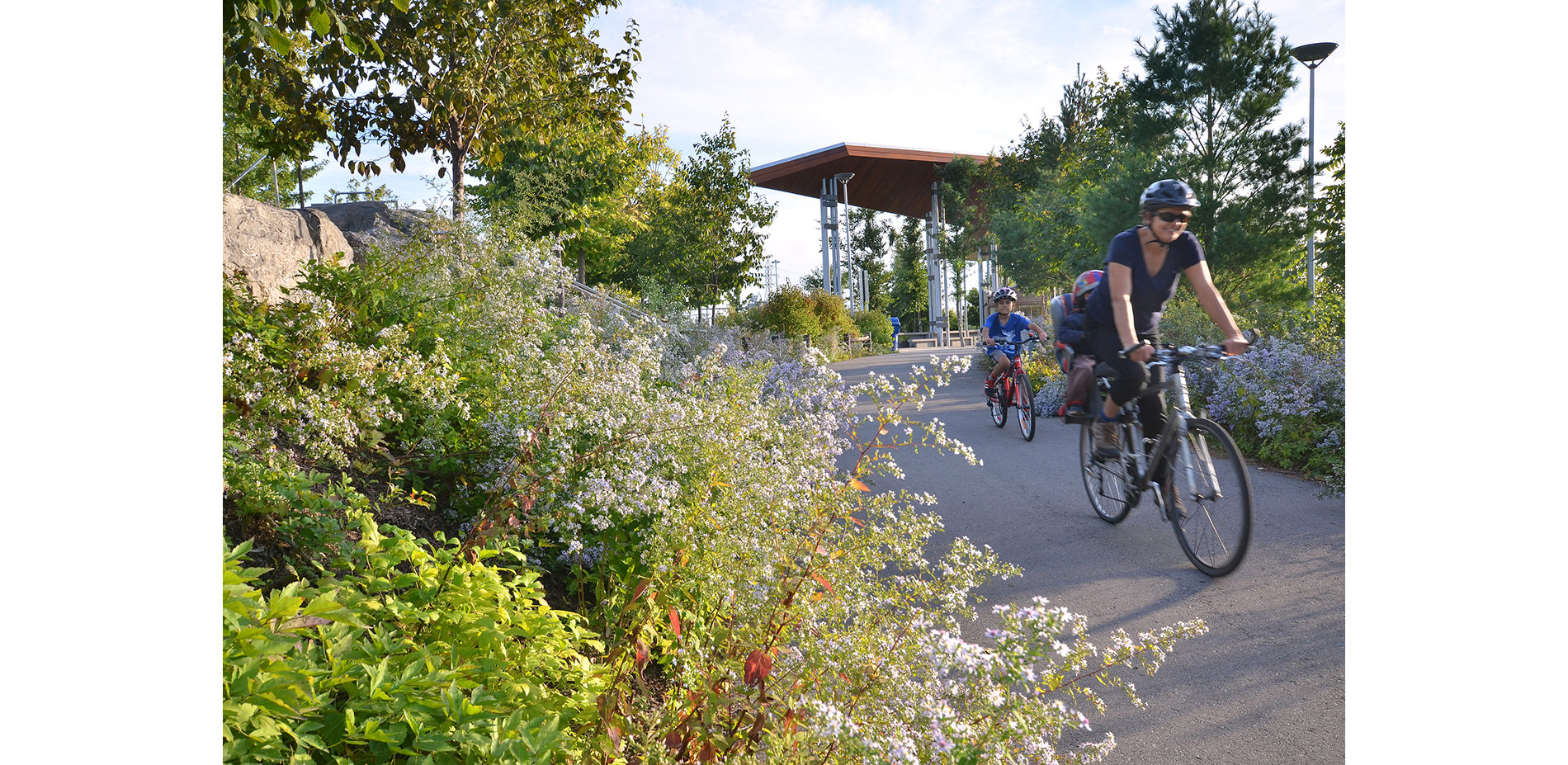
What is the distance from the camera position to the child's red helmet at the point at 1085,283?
3039 mm

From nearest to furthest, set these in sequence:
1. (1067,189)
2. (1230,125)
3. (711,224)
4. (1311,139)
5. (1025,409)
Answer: (1311,139) < (1230,125) < (1067,189) < (711,224) < (1025,409)

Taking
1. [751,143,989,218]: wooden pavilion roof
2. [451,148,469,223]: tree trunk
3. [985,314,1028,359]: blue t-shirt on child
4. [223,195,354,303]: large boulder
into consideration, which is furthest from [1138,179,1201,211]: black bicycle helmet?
[223,195,354,303]: large boulder

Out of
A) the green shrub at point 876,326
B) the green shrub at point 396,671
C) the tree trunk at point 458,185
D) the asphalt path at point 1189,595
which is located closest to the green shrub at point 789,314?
the green shrub at point 876,326

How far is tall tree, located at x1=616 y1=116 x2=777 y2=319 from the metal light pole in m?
2.28

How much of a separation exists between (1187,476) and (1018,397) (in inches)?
91.7

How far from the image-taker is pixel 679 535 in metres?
2.19

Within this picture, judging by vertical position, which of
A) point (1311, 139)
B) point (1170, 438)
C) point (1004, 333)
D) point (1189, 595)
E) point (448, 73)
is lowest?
point (1189, 595)

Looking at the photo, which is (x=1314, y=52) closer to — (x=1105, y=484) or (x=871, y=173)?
(x=871, y=173)

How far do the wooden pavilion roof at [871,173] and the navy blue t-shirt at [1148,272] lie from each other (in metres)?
0.62

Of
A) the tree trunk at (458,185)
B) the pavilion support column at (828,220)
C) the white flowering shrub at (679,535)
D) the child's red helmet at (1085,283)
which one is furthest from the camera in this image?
the tree trunk at (458,185)

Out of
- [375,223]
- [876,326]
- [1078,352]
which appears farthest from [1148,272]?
[876,326]

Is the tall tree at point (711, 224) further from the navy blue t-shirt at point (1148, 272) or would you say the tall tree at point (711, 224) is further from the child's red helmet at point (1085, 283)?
the navy blue t-shirt at point (1148, 272)

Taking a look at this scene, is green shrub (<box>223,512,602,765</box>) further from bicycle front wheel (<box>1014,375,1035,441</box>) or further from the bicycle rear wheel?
bicycle front wheel (<box>1014,375,1035,441</box>)
